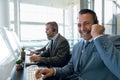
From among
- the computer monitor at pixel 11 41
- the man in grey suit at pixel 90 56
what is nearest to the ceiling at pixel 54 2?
the computer monitor at pixel 11 41

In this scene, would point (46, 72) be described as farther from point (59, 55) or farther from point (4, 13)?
point (4, 13)

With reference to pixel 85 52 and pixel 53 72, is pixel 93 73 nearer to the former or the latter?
pixel 85 52

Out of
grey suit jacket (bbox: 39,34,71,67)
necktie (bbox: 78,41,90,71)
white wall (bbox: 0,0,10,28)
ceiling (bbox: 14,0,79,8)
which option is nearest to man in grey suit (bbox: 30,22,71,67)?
grey suit jacket (bbox: 39,34,71,67)

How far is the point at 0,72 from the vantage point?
136 cm

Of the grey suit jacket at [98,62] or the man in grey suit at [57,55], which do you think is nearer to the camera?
the grey suit jacket at [98,62]

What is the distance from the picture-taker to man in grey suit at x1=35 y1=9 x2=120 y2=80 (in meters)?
1.22

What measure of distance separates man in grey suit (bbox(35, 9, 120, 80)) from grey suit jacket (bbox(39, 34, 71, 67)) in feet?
1.91

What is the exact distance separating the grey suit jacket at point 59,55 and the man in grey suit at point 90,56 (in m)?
0.58

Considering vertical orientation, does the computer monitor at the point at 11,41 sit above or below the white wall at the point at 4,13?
below

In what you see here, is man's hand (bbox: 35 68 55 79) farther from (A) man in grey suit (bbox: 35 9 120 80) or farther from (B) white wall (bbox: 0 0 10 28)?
(B) white wall (bbox: 0 0 10 28)

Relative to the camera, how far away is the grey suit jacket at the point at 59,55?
2.14 m

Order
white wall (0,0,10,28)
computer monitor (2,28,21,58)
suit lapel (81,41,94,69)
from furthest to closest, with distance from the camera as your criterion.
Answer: white wall (0,0,10,28) < computer monitor (2,28,21,58) < suit lapel (81,41,94,69)

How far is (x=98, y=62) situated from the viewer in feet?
4.45

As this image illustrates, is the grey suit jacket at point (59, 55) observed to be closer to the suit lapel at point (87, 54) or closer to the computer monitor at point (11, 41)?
the computer monitor at point (11, 41)
